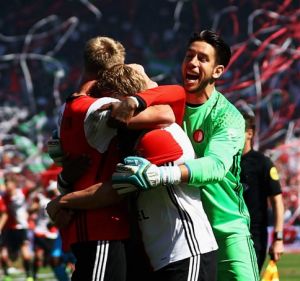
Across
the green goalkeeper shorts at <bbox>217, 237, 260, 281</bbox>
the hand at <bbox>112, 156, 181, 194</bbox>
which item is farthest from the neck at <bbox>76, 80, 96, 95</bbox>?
the green goalkeeper shorts at <bbox>217, 237, 260, 281</bbox>

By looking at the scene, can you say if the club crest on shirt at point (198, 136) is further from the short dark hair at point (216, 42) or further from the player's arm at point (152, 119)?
the player's arm at point (152, 119)

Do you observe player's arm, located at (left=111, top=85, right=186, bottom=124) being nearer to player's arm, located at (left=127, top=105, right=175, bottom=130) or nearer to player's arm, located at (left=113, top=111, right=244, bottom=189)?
player's arm, located at (left=127, top=105, right=175, bottom=130)

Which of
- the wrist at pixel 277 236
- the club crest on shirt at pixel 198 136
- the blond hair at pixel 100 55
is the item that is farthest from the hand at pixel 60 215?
the wrist at pixel 277 236

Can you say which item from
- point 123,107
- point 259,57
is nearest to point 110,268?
point 123,107

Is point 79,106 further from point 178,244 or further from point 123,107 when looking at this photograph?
point 178,244

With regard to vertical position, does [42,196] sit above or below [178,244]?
below

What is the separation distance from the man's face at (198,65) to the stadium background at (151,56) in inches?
773

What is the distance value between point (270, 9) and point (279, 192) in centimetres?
1808

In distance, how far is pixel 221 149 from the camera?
552cm

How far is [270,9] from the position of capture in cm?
2666

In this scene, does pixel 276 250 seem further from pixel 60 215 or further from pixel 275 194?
pixel 60 215

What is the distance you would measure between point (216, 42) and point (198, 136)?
0.58 metres

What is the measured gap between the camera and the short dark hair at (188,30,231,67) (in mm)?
6102

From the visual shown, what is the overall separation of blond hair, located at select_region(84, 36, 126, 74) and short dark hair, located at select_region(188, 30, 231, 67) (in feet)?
3.00
